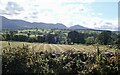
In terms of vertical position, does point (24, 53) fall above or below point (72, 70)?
above

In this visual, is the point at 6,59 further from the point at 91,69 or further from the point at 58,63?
the point at 91,69

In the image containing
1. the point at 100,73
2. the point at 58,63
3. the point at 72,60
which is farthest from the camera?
the point at 72,60

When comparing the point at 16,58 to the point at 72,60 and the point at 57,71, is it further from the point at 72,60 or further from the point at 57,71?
the point at 72,60

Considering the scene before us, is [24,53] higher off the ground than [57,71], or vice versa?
[24,53]

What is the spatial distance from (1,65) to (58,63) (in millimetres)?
3357

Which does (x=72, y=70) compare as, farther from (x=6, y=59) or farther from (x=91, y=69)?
(x=6, y=59)

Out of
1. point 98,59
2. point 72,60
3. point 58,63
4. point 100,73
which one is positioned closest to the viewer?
point 100,73

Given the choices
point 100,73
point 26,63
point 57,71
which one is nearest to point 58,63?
point 57,71

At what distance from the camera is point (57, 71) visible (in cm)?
1527

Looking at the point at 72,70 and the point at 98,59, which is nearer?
the point at 98,59

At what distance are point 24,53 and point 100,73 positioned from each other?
13.7ft

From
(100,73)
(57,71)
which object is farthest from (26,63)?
(100,73)

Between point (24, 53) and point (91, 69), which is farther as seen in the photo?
point (24, 53)

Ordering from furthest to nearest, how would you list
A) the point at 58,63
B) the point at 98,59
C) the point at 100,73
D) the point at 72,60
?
the point at 72,60 < the point at 58,63 < the point at 98,59 < the point at 100,73
